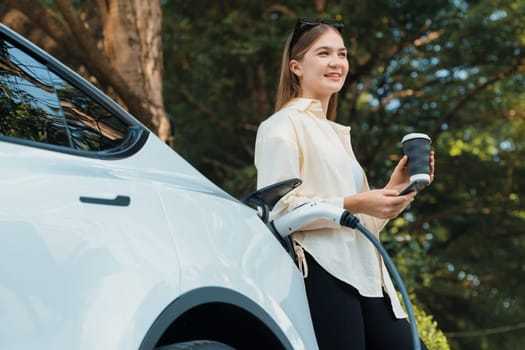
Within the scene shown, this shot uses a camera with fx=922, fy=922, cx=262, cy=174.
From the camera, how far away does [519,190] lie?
13594 millimetres

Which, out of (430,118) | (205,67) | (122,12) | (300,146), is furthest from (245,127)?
(300,146)

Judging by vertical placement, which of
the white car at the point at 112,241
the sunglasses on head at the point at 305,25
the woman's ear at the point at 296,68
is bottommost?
the white car at the point at 112,241

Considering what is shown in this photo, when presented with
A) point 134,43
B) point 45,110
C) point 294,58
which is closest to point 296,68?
point 294,58

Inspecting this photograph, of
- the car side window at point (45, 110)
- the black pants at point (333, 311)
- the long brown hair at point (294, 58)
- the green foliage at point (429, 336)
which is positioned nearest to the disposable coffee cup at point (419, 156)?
the black pants at point (333, 311)

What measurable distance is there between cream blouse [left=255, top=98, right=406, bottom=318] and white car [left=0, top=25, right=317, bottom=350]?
0.78 ft

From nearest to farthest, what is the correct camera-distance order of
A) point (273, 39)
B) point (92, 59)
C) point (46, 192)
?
point (46, 192) → point (92, 59) → point (273, 39)

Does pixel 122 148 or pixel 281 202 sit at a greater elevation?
pixel 122 148

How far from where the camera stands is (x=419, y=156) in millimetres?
2783

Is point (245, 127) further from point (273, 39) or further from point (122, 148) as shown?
point (122, 148)

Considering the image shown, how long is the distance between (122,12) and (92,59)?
0.53m

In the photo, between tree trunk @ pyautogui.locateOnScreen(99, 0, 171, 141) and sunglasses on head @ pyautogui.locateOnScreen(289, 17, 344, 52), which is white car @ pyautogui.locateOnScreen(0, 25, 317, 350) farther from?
tree trunk @ pyautogui.locateOnScreen(99, 0, 171, 141)

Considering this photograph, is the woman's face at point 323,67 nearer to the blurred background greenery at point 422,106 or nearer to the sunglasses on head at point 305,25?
the sunglasses on head at point 305,25

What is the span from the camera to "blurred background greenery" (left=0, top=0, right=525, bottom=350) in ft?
38.2

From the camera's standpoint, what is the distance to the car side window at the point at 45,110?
2018 millimetres
